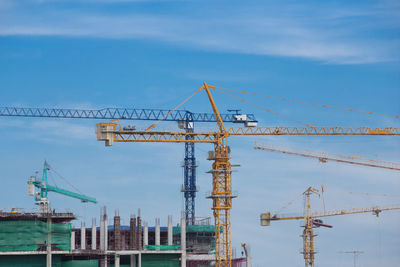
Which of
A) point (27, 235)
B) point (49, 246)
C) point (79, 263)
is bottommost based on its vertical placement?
point (79, 263)

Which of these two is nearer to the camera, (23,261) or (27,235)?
(23,261)

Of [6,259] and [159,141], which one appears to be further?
[159,141]

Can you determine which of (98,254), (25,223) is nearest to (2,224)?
(25,223)

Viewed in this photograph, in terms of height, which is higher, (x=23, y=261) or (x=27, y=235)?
(x=27, y=235)

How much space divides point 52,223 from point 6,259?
39.6 feet

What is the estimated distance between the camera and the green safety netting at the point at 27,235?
187 meters

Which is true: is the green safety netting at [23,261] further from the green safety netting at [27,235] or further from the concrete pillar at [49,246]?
the green safety netting at [27,235]

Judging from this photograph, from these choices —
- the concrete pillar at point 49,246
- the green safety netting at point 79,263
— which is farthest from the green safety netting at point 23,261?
the green safety netting at point 79,263

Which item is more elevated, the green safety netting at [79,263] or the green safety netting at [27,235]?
the green safety netting at [27,235]

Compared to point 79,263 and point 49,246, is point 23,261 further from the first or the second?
point 79,263

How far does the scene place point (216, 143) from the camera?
656 feet

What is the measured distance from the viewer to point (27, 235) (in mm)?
188500

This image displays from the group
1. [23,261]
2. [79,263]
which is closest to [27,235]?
[23,261]

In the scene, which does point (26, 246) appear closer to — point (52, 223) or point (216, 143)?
point (52, 223)
